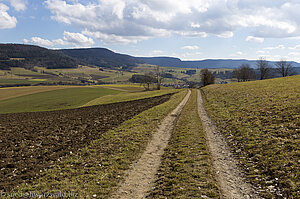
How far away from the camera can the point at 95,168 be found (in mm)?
11688

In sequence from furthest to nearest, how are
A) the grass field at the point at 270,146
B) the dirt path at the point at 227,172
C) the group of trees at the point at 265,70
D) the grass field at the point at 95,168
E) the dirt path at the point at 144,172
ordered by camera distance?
the group of trees at the point at 265,70
the grass field at the point at 95,168
the dirt path at the point at 144,172
the grass field at the point at 270,146
the dirt path at the point at 227,172

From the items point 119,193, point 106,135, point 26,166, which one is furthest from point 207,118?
point 26,166

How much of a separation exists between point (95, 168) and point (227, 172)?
8289mm

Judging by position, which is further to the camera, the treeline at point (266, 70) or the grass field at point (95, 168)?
the treeline at point (266, 70)

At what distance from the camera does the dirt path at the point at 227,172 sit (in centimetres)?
866

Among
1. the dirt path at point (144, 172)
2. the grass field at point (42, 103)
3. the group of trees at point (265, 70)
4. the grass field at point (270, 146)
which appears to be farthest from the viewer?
the group of trees at point (265, 70)

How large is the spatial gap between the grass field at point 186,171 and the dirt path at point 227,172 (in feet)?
1.48

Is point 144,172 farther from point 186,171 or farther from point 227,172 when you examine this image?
point 227,172

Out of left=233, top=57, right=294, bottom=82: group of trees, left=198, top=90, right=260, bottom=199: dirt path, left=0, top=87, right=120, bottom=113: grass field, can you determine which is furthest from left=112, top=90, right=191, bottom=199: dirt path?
left=233, top=57, right=294, bottom=82: group of trees

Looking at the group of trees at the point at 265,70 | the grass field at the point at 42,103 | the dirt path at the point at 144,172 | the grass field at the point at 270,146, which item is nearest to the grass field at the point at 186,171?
the dirt path at the point at 144,172

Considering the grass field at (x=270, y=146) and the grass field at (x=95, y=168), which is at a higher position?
the grass field at (x=270, y=146)

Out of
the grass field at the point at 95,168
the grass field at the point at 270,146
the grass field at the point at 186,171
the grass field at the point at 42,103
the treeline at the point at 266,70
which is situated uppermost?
the treeline at the point at 266,70

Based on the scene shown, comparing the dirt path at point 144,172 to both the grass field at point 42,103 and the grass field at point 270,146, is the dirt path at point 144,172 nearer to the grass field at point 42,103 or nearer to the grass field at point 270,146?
the grass field at point 270,146

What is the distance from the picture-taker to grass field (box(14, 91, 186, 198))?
9.59 m
